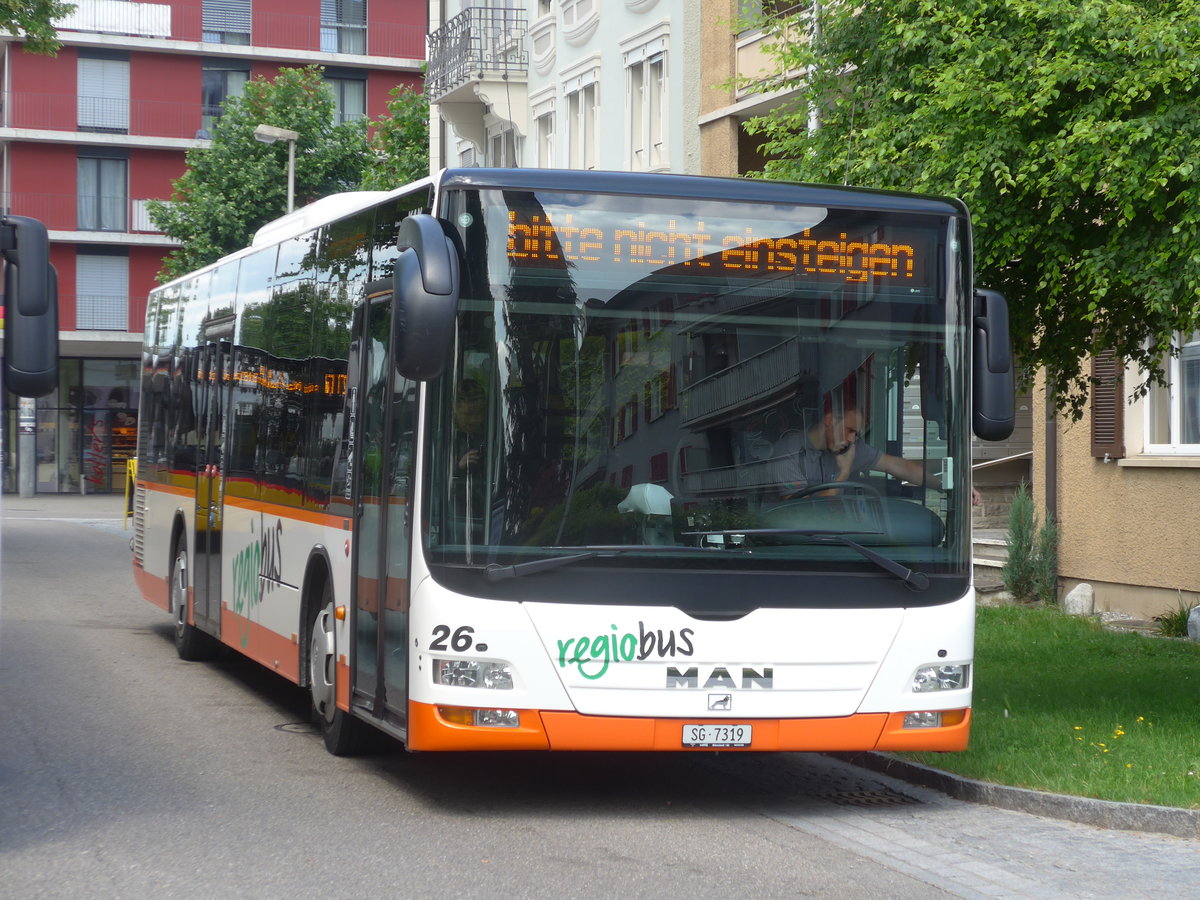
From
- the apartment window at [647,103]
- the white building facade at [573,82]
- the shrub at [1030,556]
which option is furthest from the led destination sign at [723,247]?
the apartment window at [647,103]

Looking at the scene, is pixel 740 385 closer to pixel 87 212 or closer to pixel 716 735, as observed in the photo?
pixel 716 735

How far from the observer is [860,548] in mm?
8367

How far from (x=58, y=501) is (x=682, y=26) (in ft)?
99.7

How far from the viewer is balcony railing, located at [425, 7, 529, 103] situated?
120 feet

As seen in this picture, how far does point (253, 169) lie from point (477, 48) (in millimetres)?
15385

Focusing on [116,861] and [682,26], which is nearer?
[116,861]

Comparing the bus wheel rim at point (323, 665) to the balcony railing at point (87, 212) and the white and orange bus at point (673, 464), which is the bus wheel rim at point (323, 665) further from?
the balcony railing at point (87, 212)

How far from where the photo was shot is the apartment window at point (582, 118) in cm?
3344

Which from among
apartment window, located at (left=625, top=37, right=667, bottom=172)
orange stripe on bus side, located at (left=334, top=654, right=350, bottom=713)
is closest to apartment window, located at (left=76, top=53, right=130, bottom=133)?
apartment window, located at (left=625, top=37, right=667, bottom=172)

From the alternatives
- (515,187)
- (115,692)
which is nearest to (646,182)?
(515,187)

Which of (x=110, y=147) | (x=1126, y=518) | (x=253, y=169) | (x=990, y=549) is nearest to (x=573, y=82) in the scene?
(x=990, y=549)

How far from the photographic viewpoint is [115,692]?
497 inches

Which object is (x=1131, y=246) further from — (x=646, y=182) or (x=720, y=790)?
(x=720, y=790)

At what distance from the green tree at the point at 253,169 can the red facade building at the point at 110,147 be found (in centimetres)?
638
